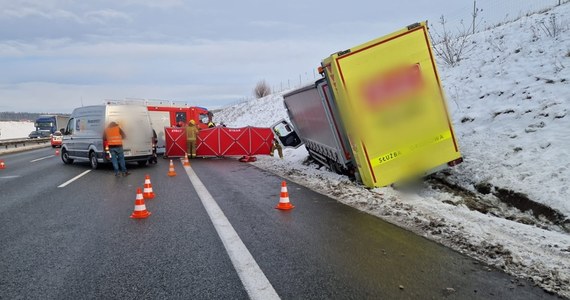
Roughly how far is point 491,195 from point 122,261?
19.7ft

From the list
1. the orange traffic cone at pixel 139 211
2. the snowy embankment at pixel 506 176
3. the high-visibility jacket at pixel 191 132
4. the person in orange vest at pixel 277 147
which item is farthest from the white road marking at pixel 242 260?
the high-visibility jacket at pixel 191 132

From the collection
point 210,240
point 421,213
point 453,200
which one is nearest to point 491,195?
point 453,200

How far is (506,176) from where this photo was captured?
727 centimetres

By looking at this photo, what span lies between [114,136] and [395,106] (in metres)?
8.75

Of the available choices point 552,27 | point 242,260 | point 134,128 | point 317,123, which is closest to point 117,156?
point 134,128

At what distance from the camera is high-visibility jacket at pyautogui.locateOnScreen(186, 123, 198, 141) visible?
58.1 feet

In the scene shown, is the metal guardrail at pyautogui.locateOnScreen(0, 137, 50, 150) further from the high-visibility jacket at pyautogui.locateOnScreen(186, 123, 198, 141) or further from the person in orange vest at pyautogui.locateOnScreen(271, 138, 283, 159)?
the person in orange vest at pyautogui.locateOnScreen(271, 138, 283, 159)

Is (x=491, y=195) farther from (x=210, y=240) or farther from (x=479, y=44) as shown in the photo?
(x=479, y=44)

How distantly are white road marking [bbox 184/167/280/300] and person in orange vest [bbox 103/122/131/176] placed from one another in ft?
20.9

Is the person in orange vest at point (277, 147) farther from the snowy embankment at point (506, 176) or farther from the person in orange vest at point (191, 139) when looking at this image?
the person in orange vest at point (191, 139)

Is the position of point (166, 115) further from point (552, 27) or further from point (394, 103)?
point (552, 27)

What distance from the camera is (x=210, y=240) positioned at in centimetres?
515

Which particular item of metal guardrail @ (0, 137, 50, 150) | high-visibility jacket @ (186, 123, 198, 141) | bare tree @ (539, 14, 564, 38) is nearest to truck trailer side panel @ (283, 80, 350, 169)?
high-visibility jacket @ (186, 123, 198, 141)

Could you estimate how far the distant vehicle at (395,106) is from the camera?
7.62 m
